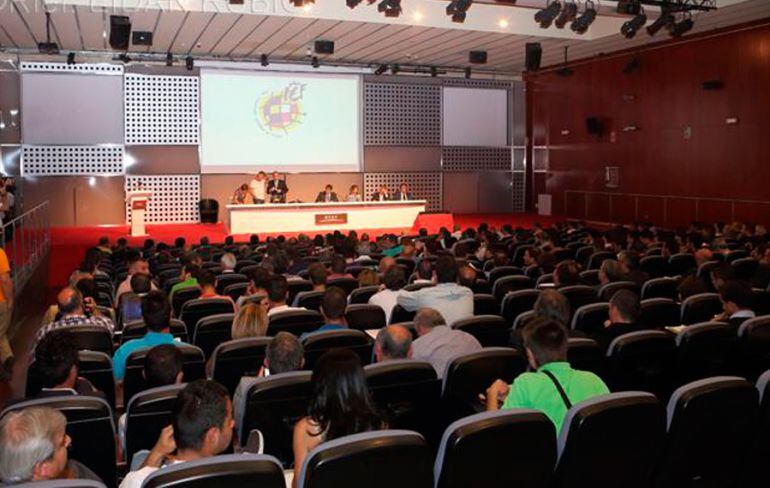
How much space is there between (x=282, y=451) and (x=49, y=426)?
154 cm

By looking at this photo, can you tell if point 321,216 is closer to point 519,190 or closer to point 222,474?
point 519,190

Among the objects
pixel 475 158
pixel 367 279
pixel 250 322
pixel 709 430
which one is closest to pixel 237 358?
pixel 250 322

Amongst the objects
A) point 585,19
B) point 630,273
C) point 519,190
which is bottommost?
point 630,273

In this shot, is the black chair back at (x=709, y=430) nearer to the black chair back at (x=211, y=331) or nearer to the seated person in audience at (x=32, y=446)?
the seated person in audience at (x=32, y=446)

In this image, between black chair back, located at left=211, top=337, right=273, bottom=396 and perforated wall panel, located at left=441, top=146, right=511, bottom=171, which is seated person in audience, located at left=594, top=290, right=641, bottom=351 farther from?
perforated wall panel, located at left=441, top=146, right=511, bottom=171

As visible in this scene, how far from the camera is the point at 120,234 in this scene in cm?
1739

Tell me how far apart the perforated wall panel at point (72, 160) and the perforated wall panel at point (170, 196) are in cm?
63

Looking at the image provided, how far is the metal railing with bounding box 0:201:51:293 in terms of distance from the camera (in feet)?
32.1

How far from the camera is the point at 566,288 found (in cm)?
706

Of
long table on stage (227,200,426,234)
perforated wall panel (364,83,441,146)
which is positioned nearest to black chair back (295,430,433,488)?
A: long table on stage (227,200,426,234)

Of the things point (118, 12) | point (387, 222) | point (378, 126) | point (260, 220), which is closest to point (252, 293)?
point (118, 12)

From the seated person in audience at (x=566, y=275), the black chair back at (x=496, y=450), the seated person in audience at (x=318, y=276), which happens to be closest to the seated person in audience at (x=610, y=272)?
the seated person in audience at (x=566, y=275)

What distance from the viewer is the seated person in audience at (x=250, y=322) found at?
5.06 meters

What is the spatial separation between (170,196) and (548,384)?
57.5ft
